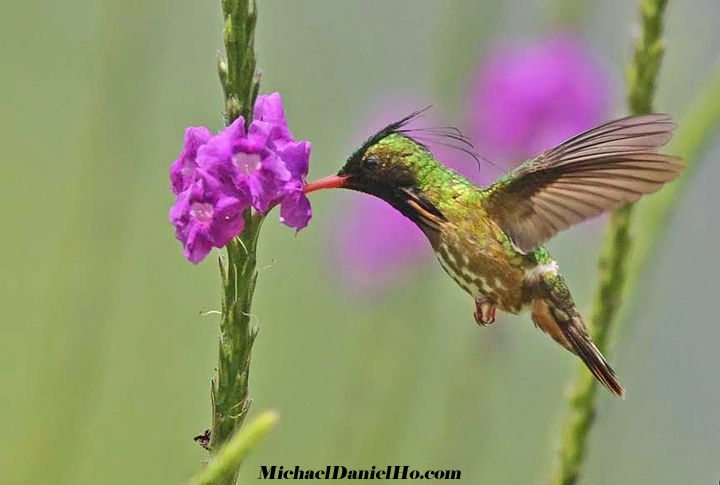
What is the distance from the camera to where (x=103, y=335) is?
1.87m

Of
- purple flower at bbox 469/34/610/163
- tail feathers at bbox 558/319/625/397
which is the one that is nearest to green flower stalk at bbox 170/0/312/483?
tail feathers at bbox 558/319/625/397

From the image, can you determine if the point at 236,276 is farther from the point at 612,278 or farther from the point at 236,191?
the point at 612,278

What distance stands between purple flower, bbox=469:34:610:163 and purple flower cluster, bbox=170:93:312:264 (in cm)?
114

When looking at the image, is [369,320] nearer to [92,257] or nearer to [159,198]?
[92,257]

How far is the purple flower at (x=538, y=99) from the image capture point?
6.66 ft

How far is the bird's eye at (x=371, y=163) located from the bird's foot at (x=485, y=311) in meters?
0.22

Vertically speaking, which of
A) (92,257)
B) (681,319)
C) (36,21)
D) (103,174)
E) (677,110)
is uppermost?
(36,21)

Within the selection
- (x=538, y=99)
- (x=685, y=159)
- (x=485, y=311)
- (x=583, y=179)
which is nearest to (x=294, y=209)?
(x=485, y=311)

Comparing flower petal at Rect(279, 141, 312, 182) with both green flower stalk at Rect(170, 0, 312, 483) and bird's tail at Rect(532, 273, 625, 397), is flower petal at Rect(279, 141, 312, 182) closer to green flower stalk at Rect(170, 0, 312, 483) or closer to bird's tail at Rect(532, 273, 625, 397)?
green flower stalk at Rect(170, 0, 312, 483)

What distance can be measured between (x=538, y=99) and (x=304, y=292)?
2.13m

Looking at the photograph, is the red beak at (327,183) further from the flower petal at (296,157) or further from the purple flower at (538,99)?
the purple flower at (538,99)

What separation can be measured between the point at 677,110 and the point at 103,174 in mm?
1228

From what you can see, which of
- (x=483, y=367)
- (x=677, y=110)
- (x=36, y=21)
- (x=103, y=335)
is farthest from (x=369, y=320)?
(x=36, y=21)

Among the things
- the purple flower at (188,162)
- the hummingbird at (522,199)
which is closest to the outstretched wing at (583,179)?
the hummingbird at (522,199)
